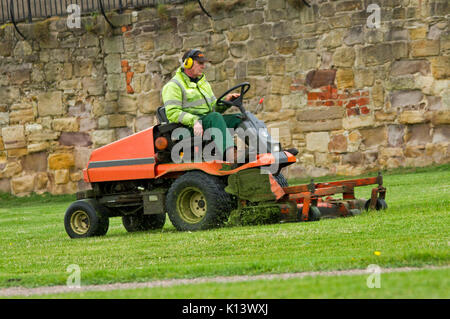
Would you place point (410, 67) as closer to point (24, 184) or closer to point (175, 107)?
point (175, 107)

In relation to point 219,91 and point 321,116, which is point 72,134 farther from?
point 321,116

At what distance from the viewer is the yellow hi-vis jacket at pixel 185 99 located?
10180 millimetres

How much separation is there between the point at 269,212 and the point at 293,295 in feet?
15.4

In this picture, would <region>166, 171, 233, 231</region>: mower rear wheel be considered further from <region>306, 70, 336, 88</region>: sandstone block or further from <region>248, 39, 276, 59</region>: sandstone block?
<region>248, 39, 276, 59</region>: sandstone block

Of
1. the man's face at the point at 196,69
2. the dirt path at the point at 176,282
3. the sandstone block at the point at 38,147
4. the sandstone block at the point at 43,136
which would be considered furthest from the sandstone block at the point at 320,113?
the dirt path at the point at 176,282

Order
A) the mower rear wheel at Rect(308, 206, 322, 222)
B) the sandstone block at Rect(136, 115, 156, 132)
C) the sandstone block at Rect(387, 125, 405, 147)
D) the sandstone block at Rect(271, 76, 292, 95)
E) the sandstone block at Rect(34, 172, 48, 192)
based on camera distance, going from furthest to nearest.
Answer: the sandstone block at Rect(34, 172, 48, 192)
the sandstone block at Rect(136, 115, 156, 132)
the sandstone block at Rect(271, 76, 292, 95)
the sandstone block at Rect(387, 125, 405, 147)
the mower rear wheel at Rect(308, 206, 322, 222)

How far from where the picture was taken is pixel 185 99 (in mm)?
10398

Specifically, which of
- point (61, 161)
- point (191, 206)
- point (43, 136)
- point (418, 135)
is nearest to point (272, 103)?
point (418, 135)

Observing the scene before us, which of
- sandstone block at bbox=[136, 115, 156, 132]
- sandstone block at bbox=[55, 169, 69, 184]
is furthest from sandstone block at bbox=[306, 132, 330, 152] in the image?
sandstone block at bbox=[55, 169, 69, 184]

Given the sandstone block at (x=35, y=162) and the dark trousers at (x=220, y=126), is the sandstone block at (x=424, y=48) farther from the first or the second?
the sandstone block at (x=35, y=162)

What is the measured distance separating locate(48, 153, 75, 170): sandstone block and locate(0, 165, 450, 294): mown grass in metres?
8.07

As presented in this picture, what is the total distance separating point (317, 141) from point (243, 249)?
1000 centimetres

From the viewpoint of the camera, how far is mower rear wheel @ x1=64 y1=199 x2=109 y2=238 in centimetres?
1068

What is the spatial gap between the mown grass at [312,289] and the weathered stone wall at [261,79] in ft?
37.2
